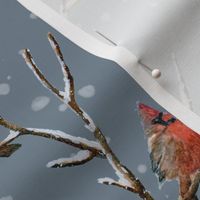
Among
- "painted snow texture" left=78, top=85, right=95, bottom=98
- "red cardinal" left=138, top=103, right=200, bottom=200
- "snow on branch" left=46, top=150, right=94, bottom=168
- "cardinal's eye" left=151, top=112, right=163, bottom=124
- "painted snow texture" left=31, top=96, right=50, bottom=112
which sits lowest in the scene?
"red cardinal" left=138, top=103, right=200, bottom=200

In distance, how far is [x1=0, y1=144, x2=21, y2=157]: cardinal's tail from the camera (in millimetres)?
502

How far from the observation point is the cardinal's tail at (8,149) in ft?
1.65

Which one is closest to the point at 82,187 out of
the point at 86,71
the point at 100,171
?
Result: the point at 100,171

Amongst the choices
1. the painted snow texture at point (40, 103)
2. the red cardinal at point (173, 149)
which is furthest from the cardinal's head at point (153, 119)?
the painted snow texture at point (40, 103)

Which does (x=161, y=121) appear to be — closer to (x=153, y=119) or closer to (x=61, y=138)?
(x=153, y=119)

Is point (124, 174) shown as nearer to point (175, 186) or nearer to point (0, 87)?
point (175, 186)

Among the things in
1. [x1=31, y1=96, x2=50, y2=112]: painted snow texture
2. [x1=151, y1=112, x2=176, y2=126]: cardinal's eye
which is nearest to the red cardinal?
[x1=151, y1=112, x2=176, y2=126]: cardinal's eye

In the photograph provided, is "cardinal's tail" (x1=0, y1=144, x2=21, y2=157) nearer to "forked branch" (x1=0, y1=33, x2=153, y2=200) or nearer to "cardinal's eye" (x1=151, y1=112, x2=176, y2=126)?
"forked branch" (x1=0, y1=33, x2=153, y2=200)

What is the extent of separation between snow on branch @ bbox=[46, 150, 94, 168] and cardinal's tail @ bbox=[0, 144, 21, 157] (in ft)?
0.13

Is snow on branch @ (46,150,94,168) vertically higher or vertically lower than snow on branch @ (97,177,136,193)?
higher

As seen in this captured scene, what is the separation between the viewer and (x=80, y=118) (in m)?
0.52

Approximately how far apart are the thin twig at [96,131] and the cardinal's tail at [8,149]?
2.9 inches

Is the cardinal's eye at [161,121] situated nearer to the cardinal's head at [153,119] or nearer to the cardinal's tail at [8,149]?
the cardinal's head at [153,119]

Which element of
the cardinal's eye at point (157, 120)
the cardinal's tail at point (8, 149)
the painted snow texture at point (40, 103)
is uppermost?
the painted snow texture at point (40, 103)
